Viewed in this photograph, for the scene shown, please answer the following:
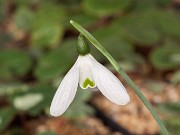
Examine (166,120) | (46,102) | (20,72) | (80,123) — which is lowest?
(166,120)

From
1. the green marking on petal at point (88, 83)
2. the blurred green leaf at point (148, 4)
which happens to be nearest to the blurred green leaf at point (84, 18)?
the blurred green leaf at point (148, 4)

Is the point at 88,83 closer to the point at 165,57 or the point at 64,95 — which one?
the point at 64,95

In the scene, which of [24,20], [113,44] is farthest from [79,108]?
[24,20]

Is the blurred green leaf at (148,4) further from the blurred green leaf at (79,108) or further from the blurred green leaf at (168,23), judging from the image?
the blurred green leaf at (79,108)

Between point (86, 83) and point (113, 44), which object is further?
point (113, 44)

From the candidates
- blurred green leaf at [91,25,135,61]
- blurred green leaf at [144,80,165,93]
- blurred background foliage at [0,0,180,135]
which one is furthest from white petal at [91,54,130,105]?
blurred green leaf at [91,25,135,61]

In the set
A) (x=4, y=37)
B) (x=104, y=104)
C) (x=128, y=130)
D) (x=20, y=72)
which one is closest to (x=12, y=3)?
(x=4, y=37)

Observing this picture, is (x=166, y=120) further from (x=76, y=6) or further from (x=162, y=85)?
(x=76, y=6)
